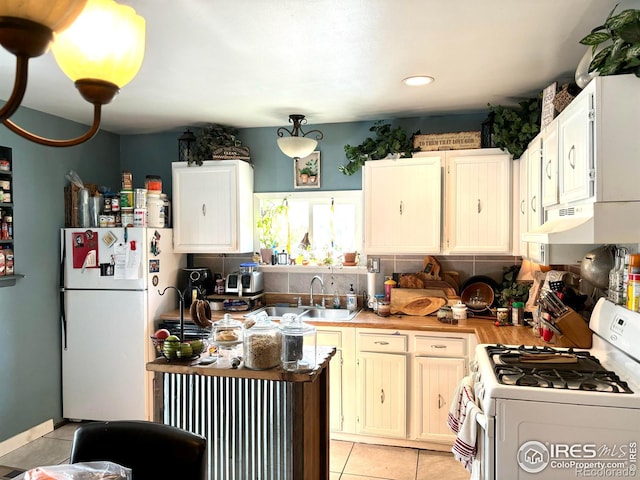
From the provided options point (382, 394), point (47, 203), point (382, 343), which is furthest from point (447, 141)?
point (47, 203)

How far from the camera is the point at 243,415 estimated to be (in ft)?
7.02

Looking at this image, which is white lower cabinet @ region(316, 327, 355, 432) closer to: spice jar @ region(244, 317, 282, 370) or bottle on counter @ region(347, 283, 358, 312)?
bottle on counter @ region(347, 283, 358, 312)

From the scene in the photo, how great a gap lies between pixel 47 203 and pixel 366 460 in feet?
9.91

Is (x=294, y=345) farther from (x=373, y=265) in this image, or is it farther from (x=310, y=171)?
(x=310, y=171)

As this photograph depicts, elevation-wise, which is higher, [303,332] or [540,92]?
[540,92]

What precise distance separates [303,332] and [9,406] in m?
2.57

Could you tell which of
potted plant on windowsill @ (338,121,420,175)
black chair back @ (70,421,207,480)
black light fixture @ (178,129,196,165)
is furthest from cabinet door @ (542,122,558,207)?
black light fixture @ (178,129,196,165)

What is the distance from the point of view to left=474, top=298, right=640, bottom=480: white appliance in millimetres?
1766

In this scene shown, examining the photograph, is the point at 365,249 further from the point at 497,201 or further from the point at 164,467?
the point at 164,467

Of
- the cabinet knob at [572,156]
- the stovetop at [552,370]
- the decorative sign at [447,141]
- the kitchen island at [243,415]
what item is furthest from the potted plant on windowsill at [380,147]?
the kitchen island at [243,415]

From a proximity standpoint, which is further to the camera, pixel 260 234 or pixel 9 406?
pixel 260 234

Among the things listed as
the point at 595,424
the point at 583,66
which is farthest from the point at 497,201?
the point at 595,424

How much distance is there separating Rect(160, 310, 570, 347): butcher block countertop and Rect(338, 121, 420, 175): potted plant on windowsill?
47.3 inches

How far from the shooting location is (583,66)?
2.12 meters
